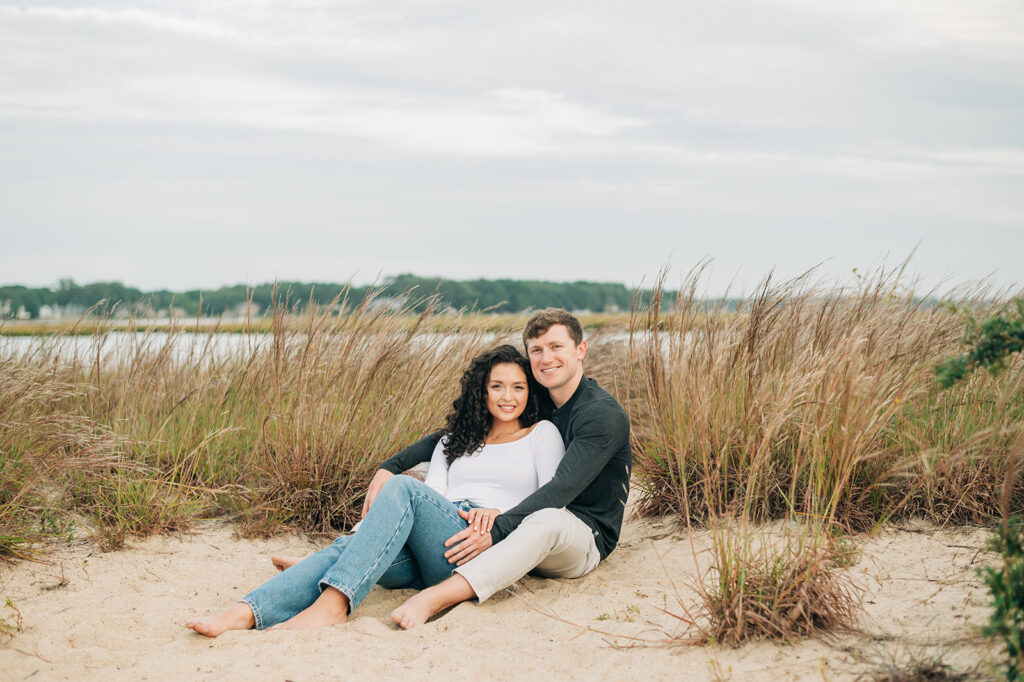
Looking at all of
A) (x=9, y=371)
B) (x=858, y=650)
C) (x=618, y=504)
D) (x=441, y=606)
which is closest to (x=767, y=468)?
(x=618, y=504)

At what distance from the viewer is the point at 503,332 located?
19.6 feet

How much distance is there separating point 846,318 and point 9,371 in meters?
4.62

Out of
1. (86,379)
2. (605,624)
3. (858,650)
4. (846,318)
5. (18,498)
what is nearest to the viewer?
(858,650)

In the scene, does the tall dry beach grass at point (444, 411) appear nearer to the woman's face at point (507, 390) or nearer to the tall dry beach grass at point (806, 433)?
the tall dry beach grass at point (806, 433)

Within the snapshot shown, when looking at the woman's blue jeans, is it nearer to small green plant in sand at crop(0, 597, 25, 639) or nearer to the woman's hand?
the woman's hand

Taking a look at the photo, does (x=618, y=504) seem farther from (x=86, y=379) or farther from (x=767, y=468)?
(x=86, y=379)

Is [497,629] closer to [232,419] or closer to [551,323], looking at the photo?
[551,323]

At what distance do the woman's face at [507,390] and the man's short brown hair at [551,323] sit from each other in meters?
0.17

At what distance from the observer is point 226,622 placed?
3.21 metres

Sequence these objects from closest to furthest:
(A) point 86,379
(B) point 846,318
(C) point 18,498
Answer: (C) point 18,498 → (B) point 846,318 → (A) point 86,379

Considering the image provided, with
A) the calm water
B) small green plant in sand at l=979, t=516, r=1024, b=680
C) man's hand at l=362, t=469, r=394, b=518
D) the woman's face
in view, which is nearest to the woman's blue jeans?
man's hand at l=362, t=469, r=394, b=518

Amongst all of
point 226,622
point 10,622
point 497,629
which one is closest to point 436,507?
point 497,629

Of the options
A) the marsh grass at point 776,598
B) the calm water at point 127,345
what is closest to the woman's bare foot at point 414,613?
the marsh grass at point 776,598

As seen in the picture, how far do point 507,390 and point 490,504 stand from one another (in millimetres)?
531
